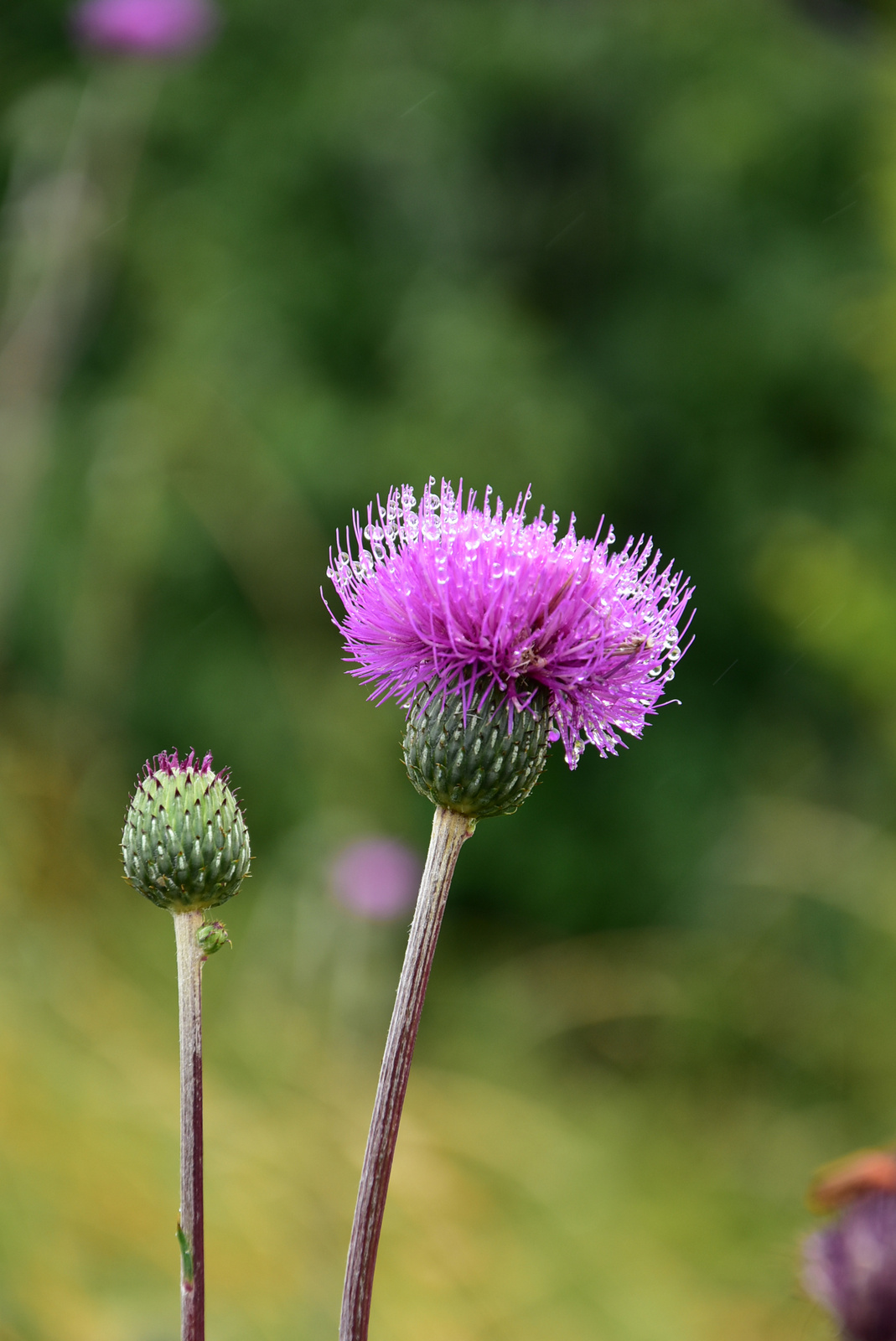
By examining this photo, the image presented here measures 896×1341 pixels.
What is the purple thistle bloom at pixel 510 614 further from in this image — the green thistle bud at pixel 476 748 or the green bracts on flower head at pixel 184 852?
the green bracts on flower head at pixel 184 852

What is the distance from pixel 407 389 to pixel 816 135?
12.8ft

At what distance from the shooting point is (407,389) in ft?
29.9

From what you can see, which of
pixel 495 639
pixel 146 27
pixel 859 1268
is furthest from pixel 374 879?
pixel 495 639

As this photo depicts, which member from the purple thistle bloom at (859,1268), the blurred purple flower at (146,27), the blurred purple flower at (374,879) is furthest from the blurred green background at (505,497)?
the purple thistle bloom at (859,1268)

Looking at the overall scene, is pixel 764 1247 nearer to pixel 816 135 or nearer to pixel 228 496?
pixel 228 496

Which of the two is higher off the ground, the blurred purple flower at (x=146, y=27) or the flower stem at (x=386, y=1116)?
the blurred purple flower at (x=146, y=27)

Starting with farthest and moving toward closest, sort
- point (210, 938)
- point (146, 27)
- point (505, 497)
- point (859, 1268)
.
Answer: point (505, 497) < point (146, 27) < point (859, 1268) < point (210, 938)

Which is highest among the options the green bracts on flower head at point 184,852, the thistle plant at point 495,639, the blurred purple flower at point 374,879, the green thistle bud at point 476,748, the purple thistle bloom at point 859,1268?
the blurred purple flower at point 374,879

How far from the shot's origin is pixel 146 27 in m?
5.80

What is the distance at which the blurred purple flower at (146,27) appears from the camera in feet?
18.8

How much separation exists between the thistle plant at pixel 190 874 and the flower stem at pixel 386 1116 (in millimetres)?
146

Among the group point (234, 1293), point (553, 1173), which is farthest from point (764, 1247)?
point (234, 1293)

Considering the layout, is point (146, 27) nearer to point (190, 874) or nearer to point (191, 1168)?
point (190, 874)

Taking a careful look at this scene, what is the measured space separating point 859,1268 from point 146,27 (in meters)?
6.03
